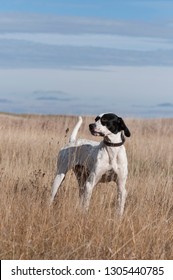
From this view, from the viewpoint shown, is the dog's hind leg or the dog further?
the dog's hind leg

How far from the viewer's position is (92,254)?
6434 millimetres

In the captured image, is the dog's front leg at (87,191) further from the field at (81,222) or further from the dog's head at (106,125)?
the dog's head at (106,125)

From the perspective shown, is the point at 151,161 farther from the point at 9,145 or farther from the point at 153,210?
the point at 153,210

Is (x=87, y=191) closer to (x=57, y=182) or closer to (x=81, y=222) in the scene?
(x=57, y=182)

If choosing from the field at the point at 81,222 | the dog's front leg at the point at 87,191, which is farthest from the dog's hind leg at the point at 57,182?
the dog's front leg at the point at 87,191

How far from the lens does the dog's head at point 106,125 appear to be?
332 inches

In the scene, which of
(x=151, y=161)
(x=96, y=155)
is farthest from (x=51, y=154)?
(x=96, y=155)

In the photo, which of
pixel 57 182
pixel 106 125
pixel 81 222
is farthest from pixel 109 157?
pixel 81 222

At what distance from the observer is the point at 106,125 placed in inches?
333

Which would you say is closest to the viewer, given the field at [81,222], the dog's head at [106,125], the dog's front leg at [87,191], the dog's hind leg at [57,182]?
the field at [81,222]

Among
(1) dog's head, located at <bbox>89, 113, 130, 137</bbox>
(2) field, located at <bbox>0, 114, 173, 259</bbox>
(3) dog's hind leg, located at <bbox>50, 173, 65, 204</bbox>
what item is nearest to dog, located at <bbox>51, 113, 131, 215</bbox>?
(1) dog's head, located at <bbox>89, 113, 130, 137</bbox>

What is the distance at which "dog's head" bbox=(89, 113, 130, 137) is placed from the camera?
8422 mm

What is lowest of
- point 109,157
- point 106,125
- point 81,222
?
point 81,222

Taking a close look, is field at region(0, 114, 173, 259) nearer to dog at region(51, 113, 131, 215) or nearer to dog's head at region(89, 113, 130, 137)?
dog at region(51, 113, 131, 215)
